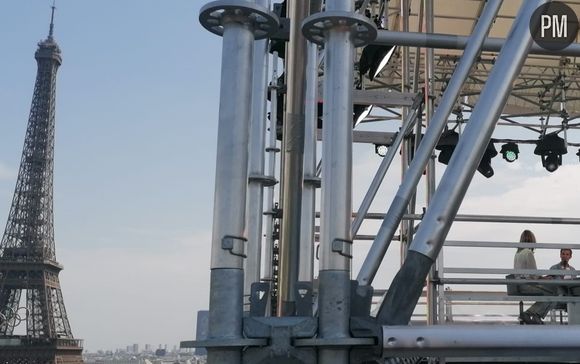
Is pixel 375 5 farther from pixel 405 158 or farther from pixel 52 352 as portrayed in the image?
pixel 52 352

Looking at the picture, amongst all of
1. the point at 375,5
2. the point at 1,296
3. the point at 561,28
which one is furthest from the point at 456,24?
the point at 1,296

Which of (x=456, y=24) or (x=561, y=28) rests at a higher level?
(x=456, y=24)

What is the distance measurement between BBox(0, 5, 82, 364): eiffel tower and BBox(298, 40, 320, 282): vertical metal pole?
55859 mm

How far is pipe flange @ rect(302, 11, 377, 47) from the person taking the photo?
2014mm

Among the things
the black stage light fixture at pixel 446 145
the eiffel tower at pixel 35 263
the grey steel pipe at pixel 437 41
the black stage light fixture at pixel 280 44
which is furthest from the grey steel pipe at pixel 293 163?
the eiffel tower at pixel 35 263

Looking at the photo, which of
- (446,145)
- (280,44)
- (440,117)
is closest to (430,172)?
(280,44)

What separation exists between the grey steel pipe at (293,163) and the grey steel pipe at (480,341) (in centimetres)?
91

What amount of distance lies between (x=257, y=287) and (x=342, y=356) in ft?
1.38

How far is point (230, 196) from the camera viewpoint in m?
1.90

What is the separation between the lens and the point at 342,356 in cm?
185

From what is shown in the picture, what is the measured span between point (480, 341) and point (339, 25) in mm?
986

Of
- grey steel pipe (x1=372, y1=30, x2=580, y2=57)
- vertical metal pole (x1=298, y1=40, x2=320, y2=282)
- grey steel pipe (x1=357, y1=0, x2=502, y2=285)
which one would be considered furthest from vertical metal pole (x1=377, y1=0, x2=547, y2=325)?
vertical metal pole (x1=298, y1=40, x2=320, y2=282)

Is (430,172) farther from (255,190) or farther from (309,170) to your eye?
(255,190)

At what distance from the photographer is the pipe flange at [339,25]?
2.01 metres
